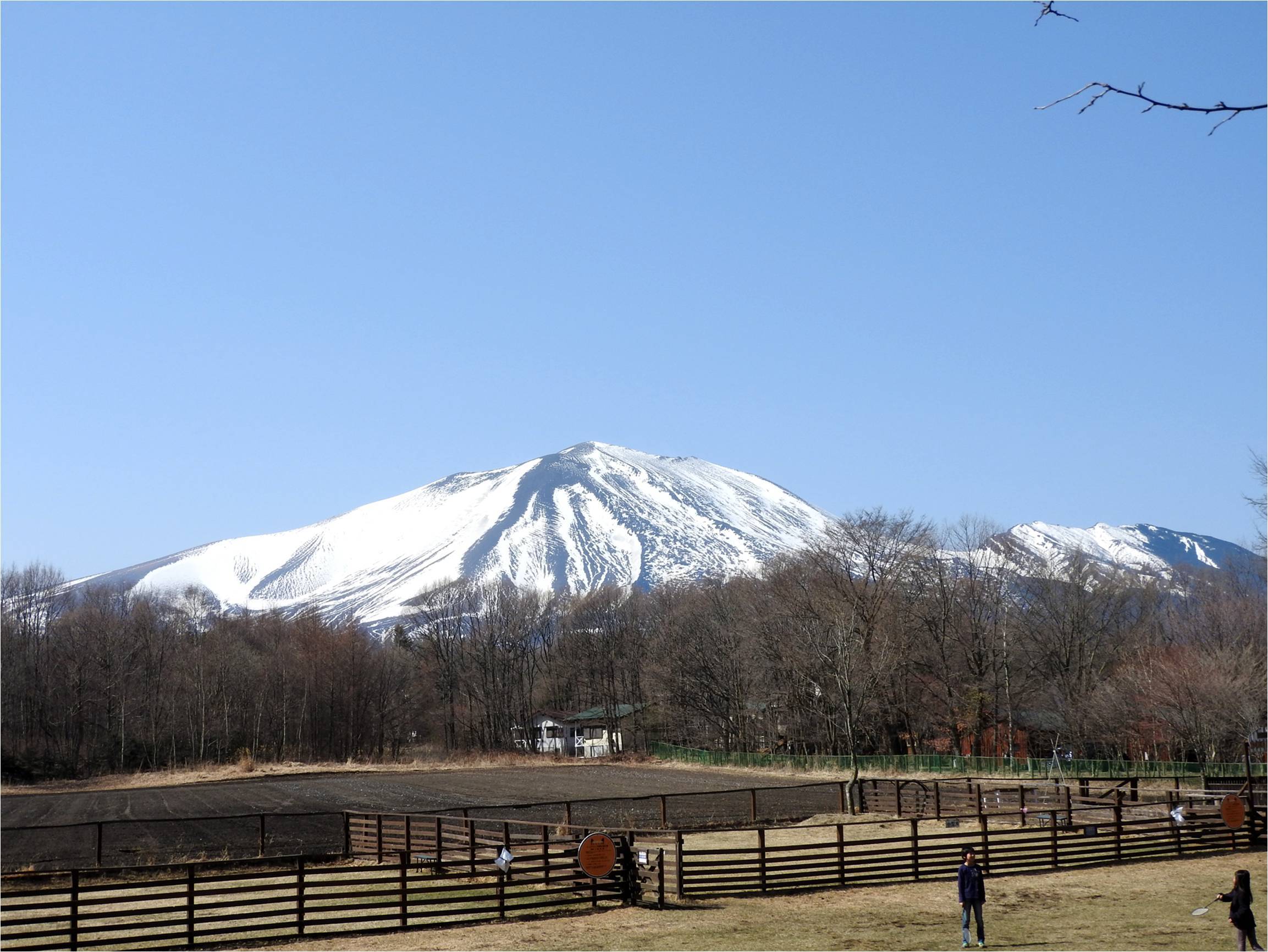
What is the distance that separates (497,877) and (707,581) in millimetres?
86505

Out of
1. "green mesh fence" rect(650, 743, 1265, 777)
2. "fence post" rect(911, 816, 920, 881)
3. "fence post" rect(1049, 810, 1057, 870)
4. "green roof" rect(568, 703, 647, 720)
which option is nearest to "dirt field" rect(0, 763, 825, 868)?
"green mesh fence" rect(650, 743, 1265, 777)

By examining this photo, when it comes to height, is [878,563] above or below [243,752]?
above

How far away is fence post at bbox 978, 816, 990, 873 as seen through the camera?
938 inches

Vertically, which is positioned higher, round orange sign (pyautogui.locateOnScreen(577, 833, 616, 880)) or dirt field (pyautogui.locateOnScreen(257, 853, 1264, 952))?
round orange sign (pyautogui.locateOnScreen(577, 833, 616, 880))

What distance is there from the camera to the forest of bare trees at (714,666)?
6556 cm

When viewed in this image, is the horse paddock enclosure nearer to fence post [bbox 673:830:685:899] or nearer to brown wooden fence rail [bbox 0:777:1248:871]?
fence post [bbox 673:830:685:899]

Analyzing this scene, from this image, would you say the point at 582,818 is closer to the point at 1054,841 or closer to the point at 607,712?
the point at 1054,841

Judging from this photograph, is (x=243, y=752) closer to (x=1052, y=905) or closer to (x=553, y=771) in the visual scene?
(x=553, y=771)

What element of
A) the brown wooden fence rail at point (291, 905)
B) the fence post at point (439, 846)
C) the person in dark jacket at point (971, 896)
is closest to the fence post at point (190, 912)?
the brown wooden fence rail at point (291, 905)

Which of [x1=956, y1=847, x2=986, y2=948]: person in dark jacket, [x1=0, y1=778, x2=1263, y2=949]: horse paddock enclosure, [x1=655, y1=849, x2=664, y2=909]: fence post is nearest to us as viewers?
[x1=956, y1=847, x2=986, y2=948]: person in dark jacket

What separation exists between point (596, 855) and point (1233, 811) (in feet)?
45.7

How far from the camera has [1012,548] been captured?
3310 inches

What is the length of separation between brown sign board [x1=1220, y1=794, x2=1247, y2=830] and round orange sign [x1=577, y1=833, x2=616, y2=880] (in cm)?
1303

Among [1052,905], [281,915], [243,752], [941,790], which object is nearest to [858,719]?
[941,790]
